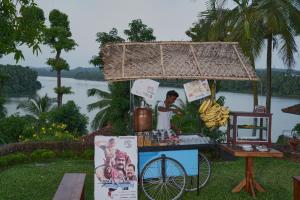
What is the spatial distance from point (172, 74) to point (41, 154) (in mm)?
5775

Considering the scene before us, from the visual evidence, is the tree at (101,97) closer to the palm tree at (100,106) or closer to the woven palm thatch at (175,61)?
the palm tree at (100,106)

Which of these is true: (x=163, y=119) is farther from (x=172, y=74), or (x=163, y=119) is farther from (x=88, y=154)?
(x=88, y=154)

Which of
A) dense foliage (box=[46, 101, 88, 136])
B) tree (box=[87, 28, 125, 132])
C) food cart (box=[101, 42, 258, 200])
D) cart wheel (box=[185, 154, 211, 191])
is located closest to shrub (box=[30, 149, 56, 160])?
food cart (box=[101, 42, 258, 200])

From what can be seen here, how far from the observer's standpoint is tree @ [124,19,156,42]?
2378 cm

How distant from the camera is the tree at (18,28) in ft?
15.1

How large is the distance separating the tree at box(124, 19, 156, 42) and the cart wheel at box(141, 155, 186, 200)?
A: 1592cm

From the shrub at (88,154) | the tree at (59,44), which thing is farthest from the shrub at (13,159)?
the tree at (59,44)

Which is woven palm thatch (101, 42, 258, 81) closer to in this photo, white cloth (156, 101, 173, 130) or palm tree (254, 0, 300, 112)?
white cloth (156, 101, 173, 130)

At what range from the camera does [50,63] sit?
27.0 m

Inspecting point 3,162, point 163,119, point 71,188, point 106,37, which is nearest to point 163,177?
point 163,119

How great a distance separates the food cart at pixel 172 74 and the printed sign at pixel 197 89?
0.23 metres

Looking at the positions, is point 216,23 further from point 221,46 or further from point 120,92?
point 221,46

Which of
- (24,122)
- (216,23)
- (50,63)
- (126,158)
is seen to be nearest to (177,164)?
(126,158)

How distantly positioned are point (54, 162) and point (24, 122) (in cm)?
1060
